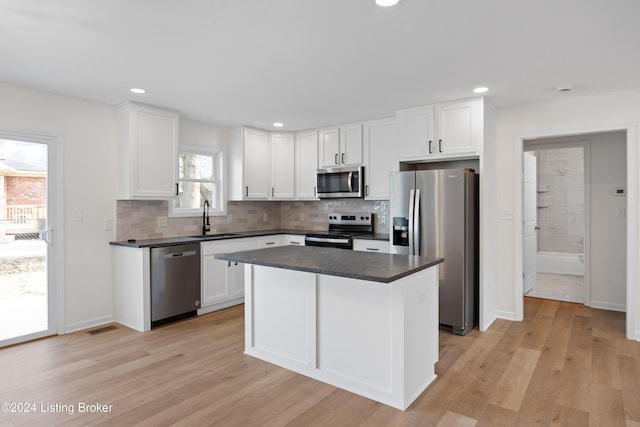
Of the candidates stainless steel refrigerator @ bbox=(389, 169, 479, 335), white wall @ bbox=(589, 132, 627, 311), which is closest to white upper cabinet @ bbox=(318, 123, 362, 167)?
stainless steel refrigerator @ bbox=(389, 169, 479, 335)

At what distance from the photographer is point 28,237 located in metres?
3.54

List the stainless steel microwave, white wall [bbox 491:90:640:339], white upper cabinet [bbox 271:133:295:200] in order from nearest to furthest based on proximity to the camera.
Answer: white wall [bbox 491:90:640:339] < the stainless steel microwave < white upper cabinet [bbox 271:133:295:200]

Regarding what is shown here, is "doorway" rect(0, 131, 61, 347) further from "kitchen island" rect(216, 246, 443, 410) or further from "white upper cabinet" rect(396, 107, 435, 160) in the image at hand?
"white upper cabinet" rect(396, 107, 435, 160)

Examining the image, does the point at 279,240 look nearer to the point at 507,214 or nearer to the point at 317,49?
the point at 507,214

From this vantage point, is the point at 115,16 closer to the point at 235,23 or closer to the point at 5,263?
the point at 235,23

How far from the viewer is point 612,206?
4.50m

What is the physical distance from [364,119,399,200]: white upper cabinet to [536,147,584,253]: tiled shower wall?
4.11 m

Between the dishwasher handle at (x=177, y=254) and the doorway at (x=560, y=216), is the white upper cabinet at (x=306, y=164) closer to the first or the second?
the dishwasher handle at (x=177, y=254)

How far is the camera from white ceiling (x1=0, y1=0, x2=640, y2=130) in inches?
82.4

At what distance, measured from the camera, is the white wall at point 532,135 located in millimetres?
3549

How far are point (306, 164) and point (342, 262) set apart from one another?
304cm

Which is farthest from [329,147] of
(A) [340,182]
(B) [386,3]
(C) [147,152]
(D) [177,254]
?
(B) [386,3]

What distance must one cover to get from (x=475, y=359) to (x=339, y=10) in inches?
109

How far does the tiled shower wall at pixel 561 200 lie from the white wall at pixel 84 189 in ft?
23.6
